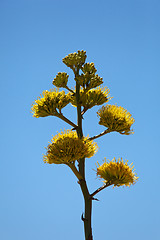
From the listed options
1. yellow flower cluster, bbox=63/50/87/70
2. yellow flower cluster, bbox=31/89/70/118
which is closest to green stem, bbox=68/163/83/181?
yellow flower cluster, bbox=31/89/70/118

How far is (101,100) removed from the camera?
504 cm

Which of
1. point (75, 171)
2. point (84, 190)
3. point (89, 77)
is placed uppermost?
point (89, 77)

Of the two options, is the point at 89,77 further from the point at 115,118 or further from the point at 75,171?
the point at 75,171

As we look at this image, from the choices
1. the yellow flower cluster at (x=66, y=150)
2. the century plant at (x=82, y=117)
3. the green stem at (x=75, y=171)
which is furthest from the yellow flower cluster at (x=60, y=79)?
the green stem at (x=75, y=171)

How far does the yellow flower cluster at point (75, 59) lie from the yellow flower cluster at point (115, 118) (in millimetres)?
755

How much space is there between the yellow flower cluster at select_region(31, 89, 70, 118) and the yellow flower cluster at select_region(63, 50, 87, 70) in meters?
0.44

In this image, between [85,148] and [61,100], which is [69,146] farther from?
[61,100]

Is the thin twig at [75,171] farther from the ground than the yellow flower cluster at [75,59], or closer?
closer

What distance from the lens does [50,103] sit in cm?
480

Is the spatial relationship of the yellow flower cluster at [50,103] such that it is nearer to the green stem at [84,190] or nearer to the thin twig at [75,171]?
the green stem at [84,190]

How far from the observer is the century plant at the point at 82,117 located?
4.58 m

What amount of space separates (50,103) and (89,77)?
0.69 meters

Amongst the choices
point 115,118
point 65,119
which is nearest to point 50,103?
point 65,119

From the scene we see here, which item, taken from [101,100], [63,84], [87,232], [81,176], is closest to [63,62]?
[63,84]
